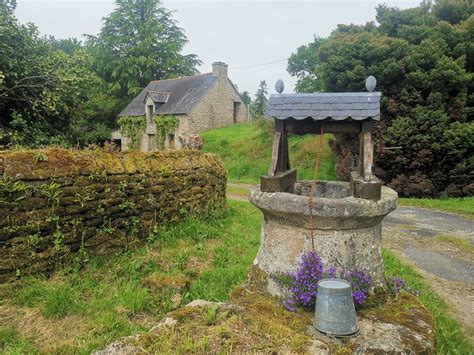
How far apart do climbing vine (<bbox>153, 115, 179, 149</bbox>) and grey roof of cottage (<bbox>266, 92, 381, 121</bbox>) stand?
22.5m

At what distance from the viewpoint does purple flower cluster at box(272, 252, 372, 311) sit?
2.64m

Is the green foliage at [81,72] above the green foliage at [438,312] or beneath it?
above

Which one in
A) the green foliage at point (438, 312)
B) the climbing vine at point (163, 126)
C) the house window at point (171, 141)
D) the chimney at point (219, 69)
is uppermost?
the chimney at point (219, 69)

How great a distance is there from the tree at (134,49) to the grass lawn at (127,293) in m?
29.6

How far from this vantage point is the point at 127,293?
3.97 meters

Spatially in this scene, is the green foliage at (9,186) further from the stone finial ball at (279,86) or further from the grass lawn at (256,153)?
the grass lawn at (256,153)

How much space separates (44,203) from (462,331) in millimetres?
4994

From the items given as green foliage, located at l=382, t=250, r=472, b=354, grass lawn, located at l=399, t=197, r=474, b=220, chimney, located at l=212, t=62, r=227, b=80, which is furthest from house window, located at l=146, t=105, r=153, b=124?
green foliage, located at l=382, t=250, r=472, b=354

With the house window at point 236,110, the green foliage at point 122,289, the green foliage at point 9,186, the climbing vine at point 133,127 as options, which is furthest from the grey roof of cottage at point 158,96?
the green foliage at point 9,186

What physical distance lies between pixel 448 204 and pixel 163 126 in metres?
19.3

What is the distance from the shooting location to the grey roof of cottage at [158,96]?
85.4 ft

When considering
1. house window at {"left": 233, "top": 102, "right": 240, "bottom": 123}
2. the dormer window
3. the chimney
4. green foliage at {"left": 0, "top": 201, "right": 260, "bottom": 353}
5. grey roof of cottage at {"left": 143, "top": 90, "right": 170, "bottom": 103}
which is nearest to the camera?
green foliage at {"left": 0, "top": 201, "right": 260, "bottom": 353}

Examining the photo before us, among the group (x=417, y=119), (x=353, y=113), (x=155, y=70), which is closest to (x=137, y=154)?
(x=353, y=113)

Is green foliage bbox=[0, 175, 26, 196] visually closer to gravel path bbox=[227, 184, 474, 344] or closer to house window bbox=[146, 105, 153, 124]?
gravel path bbox=[227, 184, 474, 344]
